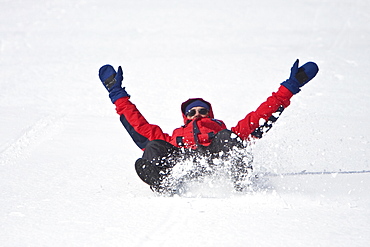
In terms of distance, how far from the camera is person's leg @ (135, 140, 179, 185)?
2.84m

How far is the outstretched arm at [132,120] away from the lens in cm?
327

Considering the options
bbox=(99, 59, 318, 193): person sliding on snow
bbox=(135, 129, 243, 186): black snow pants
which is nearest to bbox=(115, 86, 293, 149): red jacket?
bbox=(99, 59, 318, 193): person sliding on snow

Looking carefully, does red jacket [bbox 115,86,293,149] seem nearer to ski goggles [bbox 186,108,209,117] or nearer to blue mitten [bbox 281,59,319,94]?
blue mitten [bbox 281,59,319,94]

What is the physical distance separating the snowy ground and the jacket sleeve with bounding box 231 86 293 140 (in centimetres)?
27

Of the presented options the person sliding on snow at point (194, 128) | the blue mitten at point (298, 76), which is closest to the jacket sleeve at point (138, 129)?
the person sliding on snow at point (194, 128)

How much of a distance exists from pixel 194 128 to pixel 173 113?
2346mm

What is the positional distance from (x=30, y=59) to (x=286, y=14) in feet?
19.5

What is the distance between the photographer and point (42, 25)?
10367mm

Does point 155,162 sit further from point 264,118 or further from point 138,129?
point 264,118

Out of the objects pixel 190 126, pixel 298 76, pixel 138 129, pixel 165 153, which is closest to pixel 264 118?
pixel 298 76

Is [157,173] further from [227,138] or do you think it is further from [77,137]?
[77,137]

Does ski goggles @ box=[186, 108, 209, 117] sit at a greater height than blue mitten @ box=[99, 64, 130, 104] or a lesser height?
lesser

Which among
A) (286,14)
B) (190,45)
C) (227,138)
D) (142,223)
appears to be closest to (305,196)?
(227,138)

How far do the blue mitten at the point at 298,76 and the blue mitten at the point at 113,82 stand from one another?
1185 mm
